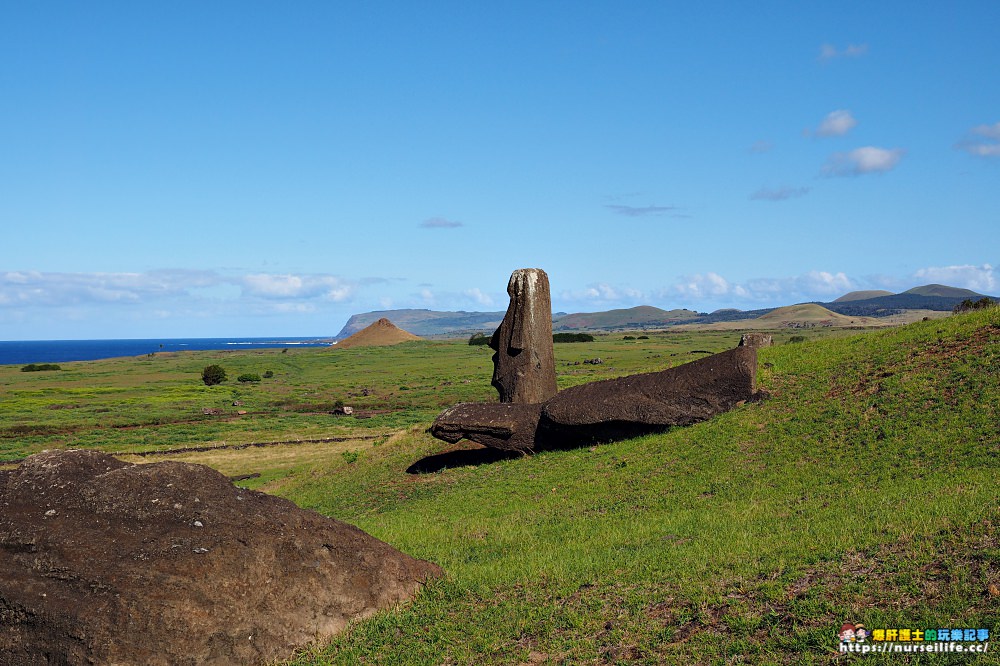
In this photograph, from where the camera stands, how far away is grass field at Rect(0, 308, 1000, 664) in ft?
27.8

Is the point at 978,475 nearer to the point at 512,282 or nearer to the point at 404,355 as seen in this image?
the point at 512,282

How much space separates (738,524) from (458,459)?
1436 centimetres

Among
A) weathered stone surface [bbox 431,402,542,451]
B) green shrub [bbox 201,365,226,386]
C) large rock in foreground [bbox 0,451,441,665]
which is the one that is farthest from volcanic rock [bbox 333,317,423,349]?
large rock in foreground [bbox 0,451,441,665]

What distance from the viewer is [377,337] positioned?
476 feet

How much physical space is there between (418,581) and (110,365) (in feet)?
410

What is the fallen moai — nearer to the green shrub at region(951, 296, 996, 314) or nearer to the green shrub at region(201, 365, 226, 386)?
the green shrub at region(951, 296, 996, 314)

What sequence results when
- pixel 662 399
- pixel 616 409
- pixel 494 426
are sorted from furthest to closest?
1. pixel 494 426
2. pixel 616 409
3. pixel 662 399

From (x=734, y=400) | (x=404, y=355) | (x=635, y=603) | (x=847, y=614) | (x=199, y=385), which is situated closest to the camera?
→ (x=847, y=614)

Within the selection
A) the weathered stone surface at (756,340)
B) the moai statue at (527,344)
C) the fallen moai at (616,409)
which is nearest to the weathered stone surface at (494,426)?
the fallen moai at (616,409)

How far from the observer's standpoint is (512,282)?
90.7 feet

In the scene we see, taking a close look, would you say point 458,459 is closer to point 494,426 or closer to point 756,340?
point 494,426

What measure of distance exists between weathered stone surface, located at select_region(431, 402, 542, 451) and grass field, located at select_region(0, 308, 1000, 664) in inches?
34.2

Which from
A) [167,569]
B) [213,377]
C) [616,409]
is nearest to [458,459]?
[616,409]

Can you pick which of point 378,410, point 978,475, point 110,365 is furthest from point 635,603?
point 110,365
